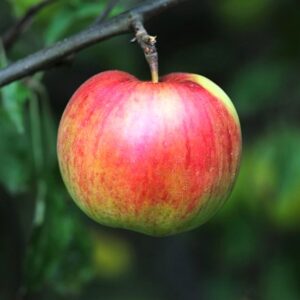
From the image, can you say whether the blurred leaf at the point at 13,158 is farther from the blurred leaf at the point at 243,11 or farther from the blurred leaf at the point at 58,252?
the blurred leaf at the point at 243,11

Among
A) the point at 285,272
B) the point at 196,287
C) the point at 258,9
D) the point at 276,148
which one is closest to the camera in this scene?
the point at 276,148

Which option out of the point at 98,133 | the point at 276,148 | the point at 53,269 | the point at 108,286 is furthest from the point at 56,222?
the point at 108,286

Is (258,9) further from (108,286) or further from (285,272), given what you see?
(108,286)

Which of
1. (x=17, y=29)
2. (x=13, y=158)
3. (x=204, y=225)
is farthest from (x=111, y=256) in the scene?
(x=17, y=29)

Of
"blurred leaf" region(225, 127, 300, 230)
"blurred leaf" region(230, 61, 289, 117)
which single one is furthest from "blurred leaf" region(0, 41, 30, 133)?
"blurred leaf" region(230, 61, 289, 117)

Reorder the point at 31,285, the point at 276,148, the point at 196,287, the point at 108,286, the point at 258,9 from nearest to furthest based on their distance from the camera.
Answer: the point at 31,285
the point at 276,148
the point at 258,9
the point at 196,287
the point at 108,286

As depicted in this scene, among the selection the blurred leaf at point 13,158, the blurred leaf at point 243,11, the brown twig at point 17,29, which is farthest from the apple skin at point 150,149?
the blurred leaf at point 243,11

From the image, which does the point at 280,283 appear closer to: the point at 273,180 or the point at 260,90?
the point at 273,180
